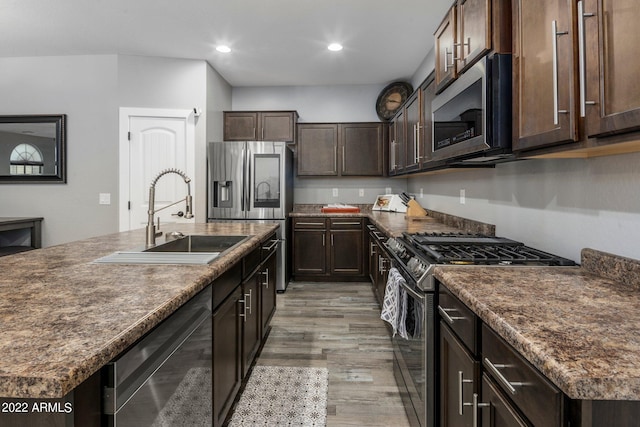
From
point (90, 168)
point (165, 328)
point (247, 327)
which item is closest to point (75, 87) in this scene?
point (90, 168)

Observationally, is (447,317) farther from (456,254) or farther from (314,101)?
(314,101)

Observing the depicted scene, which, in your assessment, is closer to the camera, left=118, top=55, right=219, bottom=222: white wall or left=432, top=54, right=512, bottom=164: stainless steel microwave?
left=432, top=54, right=512, bottom=164: stainless steel microwave

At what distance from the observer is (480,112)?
1.65 metres

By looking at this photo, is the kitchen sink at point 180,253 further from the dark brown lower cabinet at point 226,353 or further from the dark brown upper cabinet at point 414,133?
the dark brown upper cabinet at point 414,133

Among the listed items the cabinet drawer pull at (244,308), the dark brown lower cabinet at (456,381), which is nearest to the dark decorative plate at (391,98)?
the cabinet drawer pull at (244,308)

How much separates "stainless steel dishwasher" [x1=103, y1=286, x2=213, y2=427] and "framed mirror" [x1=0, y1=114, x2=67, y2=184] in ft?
12.1

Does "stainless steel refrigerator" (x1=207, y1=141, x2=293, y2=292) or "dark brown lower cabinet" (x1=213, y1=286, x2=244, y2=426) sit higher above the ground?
"stainless steel refrigerator" (x1=207, y1=141, x2=293, y2=292)

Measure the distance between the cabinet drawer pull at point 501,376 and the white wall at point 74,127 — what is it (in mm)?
4094

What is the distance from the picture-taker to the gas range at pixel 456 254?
Answer: 58.5 inches

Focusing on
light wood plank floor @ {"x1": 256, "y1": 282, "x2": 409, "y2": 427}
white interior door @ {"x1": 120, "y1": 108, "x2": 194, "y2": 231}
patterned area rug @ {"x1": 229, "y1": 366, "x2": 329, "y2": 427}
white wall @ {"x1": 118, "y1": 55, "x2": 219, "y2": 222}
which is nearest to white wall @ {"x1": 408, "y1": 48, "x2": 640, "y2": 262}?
light wood plank floor @ {"x1": 256, "y1": 282, "x2": 409, "y2": 427}

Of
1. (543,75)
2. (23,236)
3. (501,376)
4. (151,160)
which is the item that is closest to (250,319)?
(501,376)

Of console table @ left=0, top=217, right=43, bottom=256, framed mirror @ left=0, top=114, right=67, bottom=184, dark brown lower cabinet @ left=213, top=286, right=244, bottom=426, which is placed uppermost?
framed mirror @ left=0, top=114, right=67, bottom=184

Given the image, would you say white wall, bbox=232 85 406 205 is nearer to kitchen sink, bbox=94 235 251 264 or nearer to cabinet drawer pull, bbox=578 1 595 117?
kitchen sink, bbox=94 235 251 264

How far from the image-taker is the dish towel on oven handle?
185 cm
